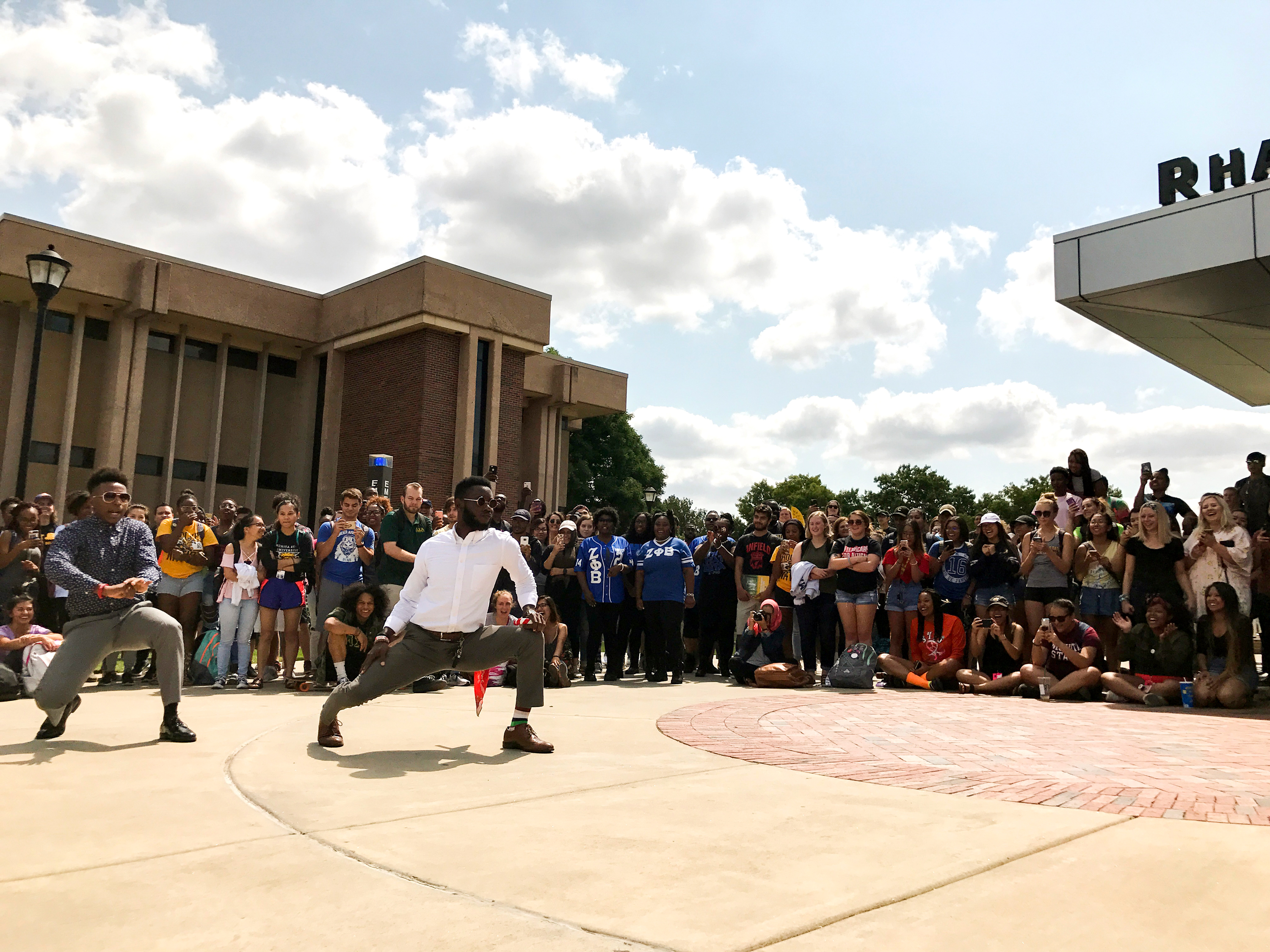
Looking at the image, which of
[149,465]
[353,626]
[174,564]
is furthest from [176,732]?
[149,465]

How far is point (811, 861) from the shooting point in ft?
10.9

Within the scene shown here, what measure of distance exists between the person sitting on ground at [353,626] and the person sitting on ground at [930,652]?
219 inches

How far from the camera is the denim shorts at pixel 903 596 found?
10.6 m

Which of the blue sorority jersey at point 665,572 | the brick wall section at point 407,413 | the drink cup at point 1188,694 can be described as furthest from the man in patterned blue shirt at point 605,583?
the brick wall section at point 407,413

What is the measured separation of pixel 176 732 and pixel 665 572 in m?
5.85

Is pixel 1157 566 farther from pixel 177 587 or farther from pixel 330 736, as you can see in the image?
pixel 177 587

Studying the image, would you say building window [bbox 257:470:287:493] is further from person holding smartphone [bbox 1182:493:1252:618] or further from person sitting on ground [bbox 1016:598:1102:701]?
person holding smartphone [bbox 1182:493:1252:618]

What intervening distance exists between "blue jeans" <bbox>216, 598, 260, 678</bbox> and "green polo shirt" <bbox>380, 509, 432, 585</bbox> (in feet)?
4.30

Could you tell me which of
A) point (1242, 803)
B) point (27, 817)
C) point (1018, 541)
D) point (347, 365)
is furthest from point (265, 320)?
point (1242, 803)

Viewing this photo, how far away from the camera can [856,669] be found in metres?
9.95

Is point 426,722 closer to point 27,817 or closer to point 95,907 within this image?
point 27,817

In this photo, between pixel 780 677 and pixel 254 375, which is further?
pixel 254 375

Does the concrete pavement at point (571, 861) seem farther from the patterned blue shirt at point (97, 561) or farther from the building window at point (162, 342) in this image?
the building window at point (162, 342)

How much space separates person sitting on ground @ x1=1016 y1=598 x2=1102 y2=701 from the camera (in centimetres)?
898
